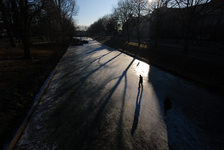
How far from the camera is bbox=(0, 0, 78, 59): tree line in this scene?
12180 mm

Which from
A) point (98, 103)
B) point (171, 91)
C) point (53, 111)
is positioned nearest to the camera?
point (53, 111)

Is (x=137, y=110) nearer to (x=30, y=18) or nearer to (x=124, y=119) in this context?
(x=124, y=119)

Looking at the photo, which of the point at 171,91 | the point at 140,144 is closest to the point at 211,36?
the point at 171,91

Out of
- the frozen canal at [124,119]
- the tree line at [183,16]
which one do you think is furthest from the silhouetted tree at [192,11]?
the frozen canal at [124,119]

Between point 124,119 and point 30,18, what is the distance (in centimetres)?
1689

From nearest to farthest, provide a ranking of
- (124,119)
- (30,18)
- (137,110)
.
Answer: (124,119)
(137,110)
(30,18)

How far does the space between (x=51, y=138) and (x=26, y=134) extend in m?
1.00

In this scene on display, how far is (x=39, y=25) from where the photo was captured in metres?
25.0

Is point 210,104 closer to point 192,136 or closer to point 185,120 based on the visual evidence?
point 185,120

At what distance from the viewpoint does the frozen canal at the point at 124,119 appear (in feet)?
12.2

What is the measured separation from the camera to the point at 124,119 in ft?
15.8

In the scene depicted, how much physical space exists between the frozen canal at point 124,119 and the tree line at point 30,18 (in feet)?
31.7

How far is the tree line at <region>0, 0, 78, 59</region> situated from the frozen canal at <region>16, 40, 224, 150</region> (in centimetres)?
965

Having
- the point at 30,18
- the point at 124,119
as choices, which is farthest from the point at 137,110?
the point at 30,18
